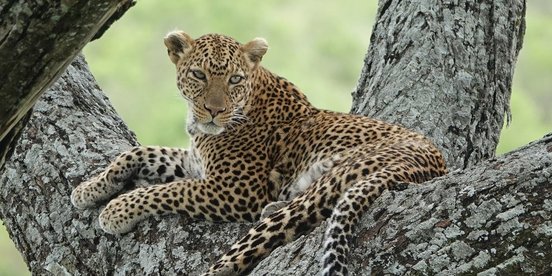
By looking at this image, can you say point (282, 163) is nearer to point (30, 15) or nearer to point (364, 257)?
point (364, 257)

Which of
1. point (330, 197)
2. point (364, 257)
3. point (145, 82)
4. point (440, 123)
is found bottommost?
point (364, 257)

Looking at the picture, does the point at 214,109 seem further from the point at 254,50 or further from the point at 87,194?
the point at 87,194

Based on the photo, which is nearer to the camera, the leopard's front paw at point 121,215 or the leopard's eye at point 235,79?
the leopard's front paw at point 121,215

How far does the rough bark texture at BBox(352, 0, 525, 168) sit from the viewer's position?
22.8ft

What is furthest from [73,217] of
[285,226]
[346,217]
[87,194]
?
[346,217]

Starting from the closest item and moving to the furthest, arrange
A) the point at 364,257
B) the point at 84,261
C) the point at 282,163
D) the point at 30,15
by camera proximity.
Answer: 1. the point at 30,15
2. the point at 364,257
3. the point at 84,261
4. the point at 282,163

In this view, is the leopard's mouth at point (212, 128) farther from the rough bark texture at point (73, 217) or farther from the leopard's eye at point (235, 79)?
the rough bark texture at point (73, 217)

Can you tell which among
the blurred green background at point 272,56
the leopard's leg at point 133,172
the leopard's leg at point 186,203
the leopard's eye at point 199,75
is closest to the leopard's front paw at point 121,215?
the leopard's leg at point 186,203

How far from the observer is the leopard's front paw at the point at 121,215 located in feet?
19.6

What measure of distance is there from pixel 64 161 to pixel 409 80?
6.84 feet

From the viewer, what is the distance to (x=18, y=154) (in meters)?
6.40

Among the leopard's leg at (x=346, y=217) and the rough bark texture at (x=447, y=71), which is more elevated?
the rough bark texture at (x=447, y=71)

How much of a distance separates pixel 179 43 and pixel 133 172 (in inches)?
41.9

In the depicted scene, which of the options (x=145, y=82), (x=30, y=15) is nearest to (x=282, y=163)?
(x=30, y=15)
